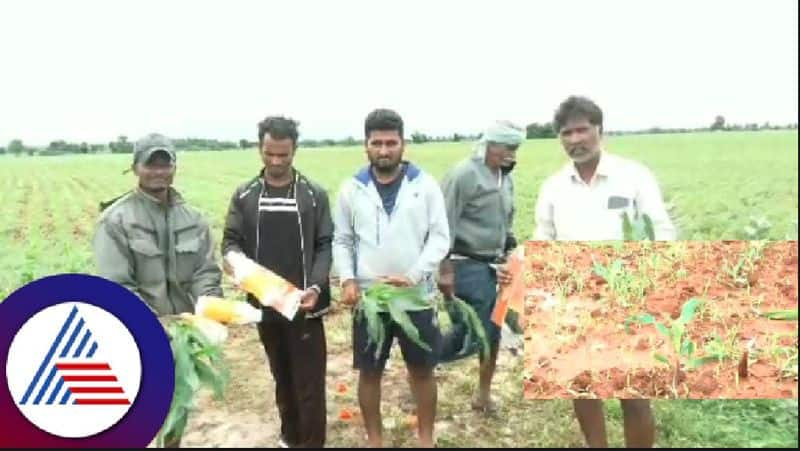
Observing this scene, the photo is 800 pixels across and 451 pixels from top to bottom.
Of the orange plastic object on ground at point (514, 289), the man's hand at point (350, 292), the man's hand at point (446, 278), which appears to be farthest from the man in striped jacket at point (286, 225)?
the orange plastic object on ground at point (514, 289)

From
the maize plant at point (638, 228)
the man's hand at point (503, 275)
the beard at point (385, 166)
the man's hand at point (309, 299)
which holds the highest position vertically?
the beard at point (385, 166)

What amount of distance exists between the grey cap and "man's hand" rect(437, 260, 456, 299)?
1.14 metres

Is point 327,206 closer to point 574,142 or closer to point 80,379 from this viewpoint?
point 574,142

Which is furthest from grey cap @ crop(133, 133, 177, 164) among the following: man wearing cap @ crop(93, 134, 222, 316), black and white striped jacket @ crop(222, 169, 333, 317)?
black and white striped jacket @ crop(222, 169, 333, 317)

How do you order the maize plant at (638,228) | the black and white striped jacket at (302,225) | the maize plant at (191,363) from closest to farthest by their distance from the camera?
the maize plant at (191,363) → the maize plant at (638,228) → the black and white striped jacket at (302,225)

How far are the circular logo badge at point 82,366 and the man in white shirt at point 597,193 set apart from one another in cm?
120

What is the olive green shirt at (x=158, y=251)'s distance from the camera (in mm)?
2414

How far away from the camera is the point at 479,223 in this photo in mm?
3150

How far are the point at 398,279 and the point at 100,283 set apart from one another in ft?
3.64

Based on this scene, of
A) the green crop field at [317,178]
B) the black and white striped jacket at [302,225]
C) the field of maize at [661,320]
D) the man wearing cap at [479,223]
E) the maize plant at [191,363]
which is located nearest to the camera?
the maize plant at [191,363]

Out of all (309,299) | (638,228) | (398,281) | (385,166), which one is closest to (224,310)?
(309,299)

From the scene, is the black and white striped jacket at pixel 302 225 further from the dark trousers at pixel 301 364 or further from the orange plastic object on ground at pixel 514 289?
the orange plastic object on ground at pixel 514 289

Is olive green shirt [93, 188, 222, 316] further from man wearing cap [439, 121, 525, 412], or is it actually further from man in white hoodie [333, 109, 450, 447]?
man wearing cap [439, 121, 525, 412]

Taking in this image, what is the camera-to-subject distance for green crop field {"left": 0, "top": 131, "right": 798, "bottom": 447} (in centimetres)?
310
